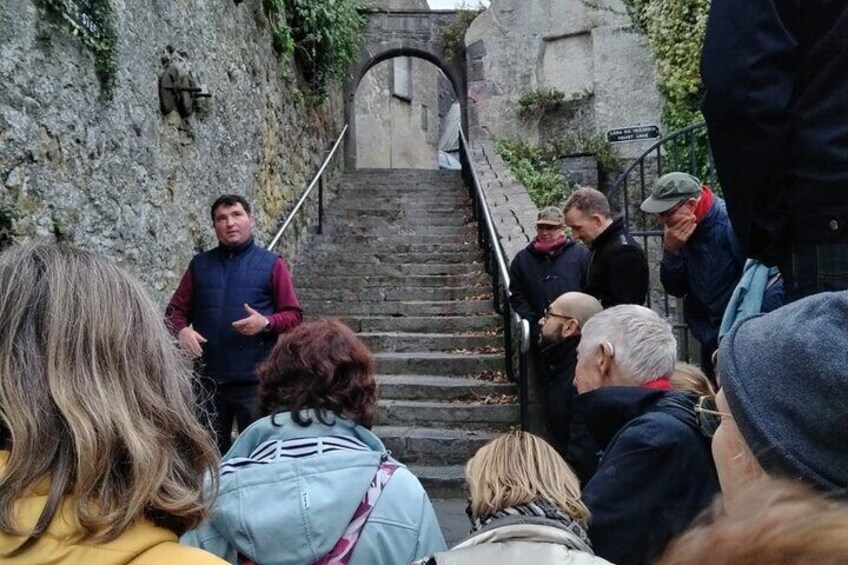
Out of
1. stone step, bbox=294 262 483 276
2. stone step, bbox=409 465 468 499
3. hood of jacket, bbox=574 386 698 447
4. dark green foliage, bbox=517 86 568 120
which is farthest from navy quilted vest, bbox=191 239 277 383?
dark green foliage, bbox=517 86 568 120

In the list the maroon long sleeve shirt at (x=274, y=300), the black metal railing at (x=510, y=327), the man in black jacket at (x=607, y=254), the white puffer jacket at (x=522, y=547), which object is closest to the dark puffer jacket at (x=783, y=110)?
the white puffer jacket at (x=522, y=547)

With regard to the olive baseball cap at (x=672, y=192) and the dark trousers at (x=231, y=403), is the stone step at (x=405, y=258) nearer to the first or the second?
the dark trousers at (x=231, y=403)

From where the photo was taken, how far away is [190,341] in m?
3.51

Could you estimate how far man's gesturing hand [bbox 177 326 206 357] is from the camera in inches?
137

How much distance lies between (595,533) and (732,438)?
2.66 feet

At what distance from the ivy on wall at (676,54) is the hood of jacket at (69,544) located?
10.4 m

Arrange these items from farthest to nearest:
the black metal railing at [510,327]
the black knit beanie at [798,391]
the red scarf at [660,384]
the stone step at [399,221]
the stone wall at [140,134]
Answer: the stone step at [399,221]
the black metal railing at [510,327]
the stone wall at [140,134]
the red scarf at [660,384]
the black knit beanie at [798,391]

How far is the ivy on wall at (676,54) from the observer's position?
33.6ft

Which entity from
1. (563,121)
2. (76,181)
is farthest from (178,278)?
(563,121)

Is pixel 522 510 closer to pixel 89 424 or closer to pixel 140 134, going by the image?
pixel 89 424

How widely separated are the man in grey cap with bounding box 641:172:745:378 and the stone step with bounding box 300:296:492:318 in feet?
12.0

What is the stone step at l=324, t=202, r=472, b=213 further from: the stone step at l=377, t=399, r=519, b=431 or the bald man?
the bald man

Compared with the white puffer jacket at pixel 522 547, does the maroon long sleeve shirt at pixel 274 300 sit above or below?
above

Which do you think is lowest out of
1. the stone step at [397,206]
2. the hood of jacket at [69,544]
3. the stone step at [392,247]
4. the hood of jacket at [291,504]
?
the hood of jacket at [291,504]
